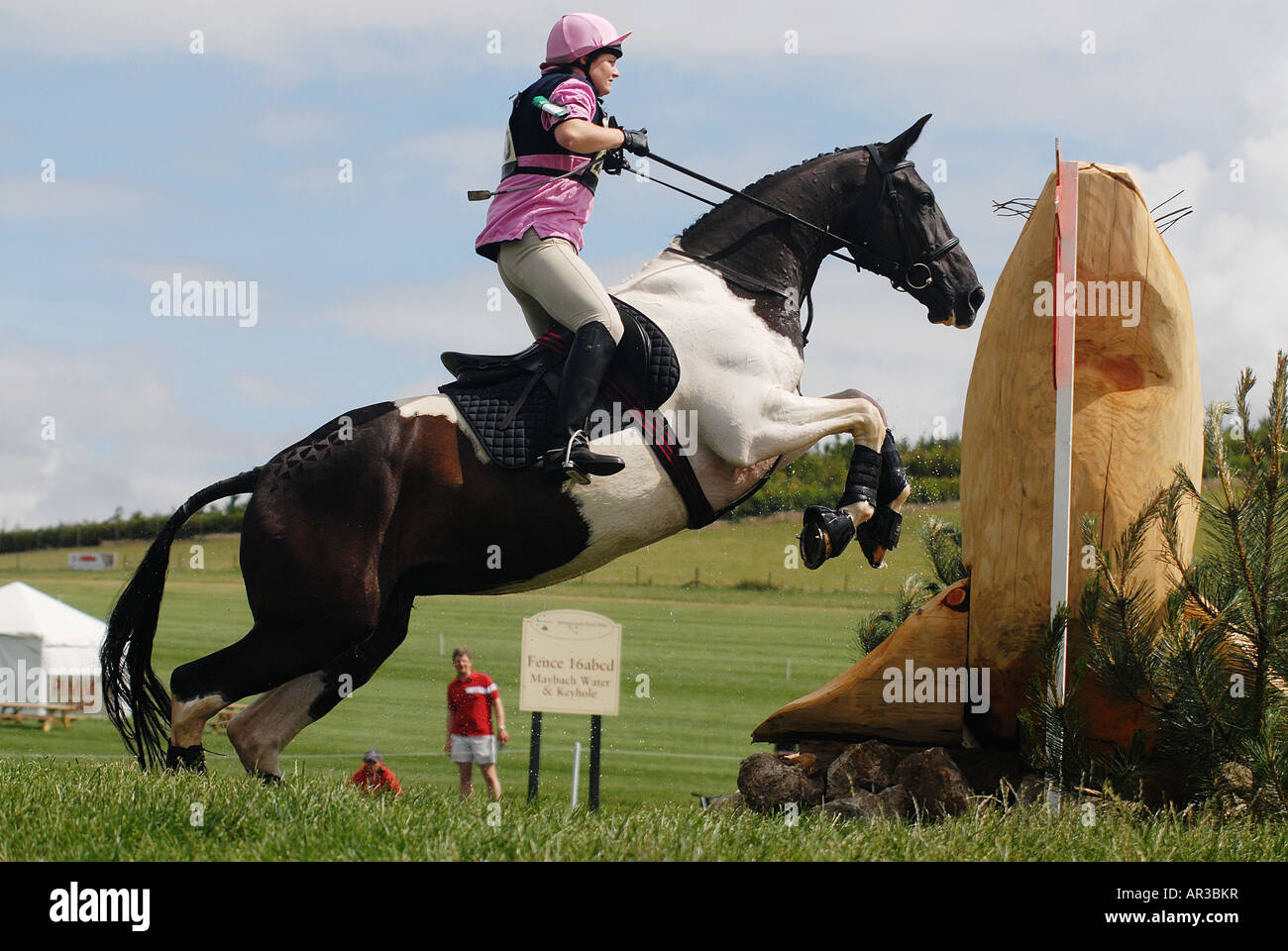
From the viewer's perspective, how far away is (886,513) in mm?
5566

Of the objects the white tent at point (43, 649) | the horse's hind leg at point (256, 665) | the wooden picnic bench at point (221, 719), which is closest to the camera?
the horse's hind leg at point (256, 665)

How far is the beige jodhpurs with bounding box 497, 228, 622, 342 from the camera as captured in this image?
5.21 metres

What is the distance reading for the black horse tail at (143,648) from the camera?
5.60 meters

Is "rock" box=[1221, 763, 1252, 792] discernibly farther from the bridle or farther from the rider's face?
the rider's face

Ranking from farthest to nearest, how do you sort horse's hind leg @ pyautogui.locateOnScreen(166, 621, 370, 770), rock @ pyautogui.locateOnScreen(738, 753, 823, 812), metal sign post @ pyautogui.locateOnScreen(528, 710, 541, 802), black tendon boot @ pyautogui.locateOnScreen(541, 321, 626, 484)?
1. metal sign post @ pyautogui.locateOnScreen(528, 710, 541, 802)
2. rock @ pyautogui.locateOnScreen(738, 753, 823, 812)
3. horse's hind leg @ pyautogui.locateOnScreen(166, 621, 370, 770)
4. black tendon boot @ pyautogui.locateOnScreen(541, 321, 626, 484)

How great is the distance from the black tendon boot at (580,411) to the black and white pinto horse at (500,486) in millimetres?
133

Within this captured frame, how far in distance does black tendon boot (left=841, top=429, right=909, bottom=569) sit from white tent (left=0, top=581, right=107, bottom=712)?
18.8 metres

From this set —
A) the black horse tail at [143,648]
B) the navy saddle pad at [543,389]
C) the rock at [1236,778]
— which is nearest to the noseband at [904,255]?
the navy saddle pad at [543,389]

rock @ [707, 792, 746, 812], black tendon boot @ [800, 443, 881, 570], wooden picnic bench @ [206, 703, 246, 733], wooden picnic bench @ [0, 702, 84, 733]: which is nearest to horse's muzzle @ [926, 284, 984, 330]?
black tendon boot @ [800, 443, 881, 570]

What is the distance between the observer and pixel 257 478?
211 inches

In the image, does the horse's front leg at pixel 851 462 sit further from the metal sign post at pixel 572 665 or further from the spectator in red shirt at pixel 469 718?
the spectator in red shirt at pixel 469 718

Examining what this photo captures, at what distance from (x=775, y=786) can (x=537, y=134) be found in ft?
10.5
